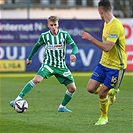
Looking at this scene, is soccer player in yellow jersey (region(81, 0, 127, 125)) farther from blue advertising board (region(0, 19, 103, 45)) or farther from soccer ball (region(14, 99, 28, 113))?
blue advertising board (region(0, 19, 103, 45))

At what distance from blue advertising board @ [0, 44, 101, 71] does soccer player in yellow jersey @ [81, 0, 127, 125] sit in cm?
1609

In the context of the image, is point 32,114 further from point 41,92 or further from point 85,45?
point 85,45

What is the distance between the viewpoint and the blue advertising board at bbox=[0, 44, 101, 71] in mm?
27234

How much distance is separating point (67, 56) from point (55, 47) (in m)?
14.1

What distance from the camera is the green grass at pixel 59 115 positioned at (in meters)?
10.5

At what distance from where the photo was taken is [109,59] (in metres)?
11.0

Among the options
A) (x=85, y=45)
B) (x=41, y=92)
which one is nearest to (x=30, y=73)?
(x=85, y=45)

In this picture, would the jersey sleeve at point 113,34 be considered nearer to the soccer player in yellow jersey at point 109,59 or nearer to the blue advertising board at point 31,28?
the soccer player in yellow jersey at point 109,59

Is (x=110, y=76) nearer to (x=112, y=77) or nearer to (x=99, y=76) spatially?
(x=112, y=77)

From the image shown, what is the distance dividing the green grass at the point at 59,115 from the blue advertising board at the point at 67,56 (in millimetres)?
8543

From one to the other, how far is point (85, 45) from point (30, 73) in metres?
2.87

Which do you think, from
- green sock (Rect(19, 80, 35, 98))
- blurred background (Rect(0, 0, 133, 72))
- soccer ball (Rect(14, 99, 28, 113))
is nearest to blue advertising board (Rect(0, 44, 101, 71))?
blurred background (Rect(0, 0, 133, 72))

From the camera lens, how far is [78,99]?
15.8 m

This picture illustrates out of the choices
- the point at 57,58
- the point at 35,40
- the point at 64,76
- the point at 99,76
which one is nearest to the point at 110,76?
the point at 99,76
